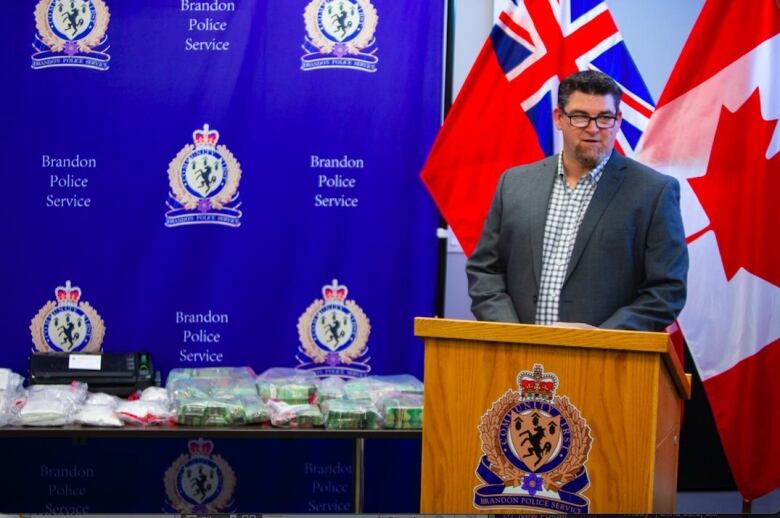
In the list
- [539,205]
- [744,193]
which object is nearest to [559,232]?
[539,205]

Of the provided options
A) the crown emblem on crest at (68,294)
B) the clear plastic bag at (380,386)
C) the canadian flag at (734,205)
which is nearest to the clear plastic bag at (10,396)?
the crown emblem on crest at (68,294)

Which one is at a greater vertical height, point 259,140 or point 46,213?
point 259,140

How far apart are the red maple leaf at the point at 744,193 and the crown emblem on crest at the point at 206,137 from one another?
1.89 metres

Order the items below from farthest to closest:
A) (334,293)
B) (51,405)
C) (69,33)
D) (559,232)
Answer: (334,293)
(69,33)
(51,405)
(559,232)

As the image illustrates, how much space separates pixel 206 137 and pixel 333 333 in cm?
95

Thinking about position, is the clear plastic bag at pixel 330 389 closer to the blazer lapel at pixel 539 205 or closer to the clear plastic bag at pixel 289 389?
the clear plastic bag at pixel 289 389

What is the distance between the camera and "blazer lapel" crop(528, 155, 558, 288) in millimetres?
3111

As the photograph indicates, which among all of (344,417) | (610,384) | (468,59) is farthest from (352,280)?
(610,384)

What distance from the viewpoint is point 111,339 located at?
13.4 feet

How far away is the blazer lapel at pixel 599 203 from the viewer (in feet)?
10.1

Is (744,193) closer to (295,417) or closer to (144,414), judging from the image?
(295,417)

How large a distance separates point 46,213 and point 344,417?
1.52 metres

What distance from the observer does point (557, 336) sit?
226cm

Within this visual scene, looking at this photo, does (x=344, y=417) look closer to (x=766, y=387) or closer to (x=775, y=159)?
(x=766, y=387)
